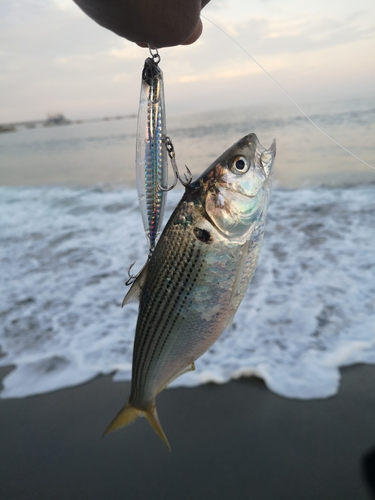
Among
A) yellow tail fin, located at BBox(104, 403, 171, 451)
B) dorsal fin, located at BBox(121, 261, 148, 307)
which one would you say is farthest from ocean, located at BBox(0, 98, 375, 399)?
yellow tail fin, located at BBox(104, 403, 171, 451)

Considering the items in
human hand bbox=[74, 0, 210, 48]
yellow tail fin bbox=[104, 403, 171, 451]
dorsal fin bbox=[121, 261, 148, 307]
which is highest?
human hand bbox=[74, 0, 210, 48]

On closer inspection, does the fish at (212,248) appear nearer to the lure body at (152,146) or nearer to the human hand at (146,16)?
the lure body at (152,146)

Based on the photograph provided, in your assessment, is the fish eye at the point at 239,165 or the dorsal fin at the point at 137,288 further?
the dorsal fin at the point at 137,288

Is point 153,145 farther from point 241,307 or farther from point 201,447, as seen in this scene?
point 241,307

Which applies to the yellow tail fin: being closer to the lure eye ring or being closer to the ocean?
the ocean

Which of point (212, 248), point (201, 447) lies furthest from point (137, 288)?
point (201, 447)

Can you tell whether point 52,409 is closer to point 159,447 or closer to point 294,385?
point 159,447

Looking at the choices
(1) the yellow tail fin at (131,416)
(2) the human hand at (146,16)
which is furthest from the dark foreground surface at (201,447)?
(2) the human hand at (146,16)
